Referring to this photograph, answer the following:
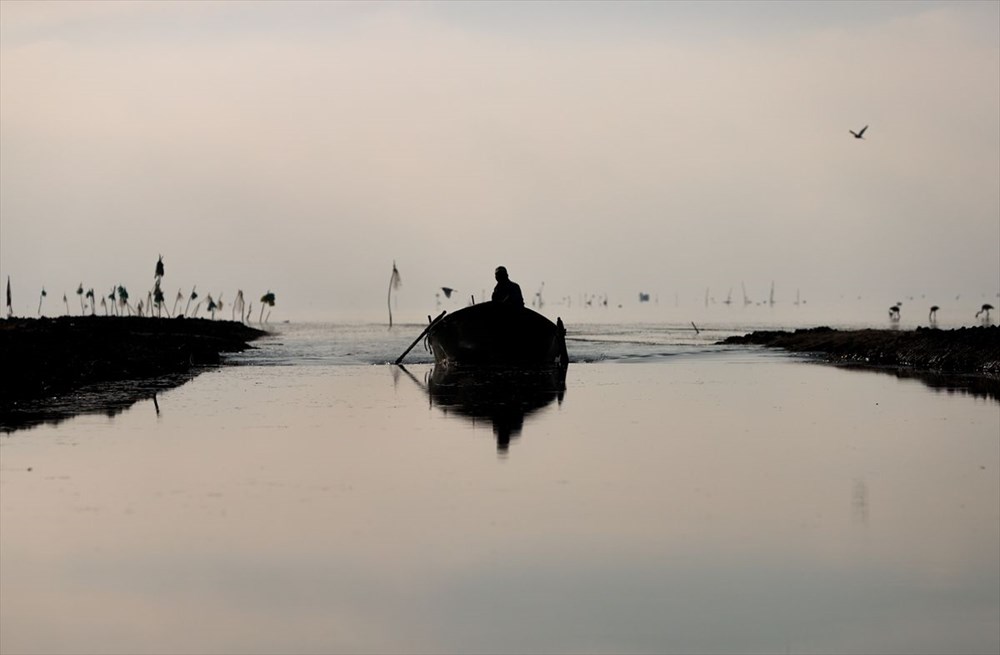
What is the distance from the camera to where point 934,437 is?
70.4 feet

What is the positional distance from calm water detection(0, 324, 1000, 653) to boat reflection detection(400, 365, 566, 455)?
303 mm

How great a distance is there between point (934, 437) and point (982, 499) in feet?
20.9

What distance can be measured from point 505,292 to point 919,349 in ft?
42.1

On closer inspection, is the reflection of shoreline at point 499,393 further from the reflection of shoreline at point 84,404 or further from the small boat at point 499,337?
the reflection of shoreline at point 84,404

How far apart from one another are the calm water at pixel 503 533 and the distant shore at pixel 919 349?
1262 cm

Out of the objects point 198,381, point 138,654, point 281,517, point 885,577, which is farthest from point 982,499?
point 198,381

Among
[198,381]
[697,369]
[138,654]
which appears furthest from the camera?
[697,369]

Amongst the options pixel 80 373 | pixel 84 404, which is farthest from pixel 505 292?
pixel 84 404

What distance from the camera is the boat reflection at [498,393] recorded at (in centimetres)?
2445

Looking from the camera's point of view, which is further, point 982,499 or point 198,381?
point 198,381

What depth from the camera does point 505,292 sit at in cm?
4247

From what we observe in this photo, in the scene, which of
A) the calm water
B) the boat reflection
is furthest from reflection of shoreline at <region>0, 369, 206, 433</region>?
the boat reflection

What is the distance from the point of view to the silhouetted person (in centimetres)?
4238

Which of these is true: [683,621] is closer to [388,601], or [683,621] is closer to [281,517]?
[388,601]
